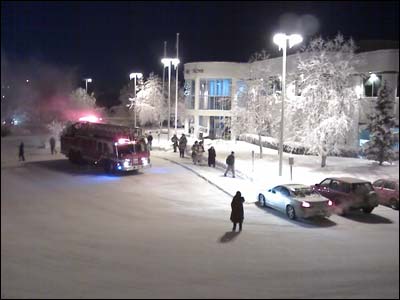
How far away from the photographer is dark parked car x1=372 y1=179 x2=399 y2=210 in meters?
8.08

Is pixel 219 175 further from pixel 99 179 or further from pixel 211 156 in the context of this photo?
pixel 99 179

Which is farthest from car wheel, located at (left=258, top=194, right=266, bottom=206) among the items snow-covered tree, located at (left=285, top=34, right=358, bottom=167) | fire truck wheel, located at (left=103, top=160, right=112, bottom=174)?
snow-covered tree, located at (left=285, top=34, right=358, bottom=167)

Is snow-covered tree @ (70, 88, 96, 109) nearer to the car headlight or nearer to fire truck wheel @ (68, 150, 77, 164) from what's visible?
fire truck wheel @ (68, 150, 77, 164)

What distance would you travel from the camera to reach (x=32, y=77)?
5488 millimetres

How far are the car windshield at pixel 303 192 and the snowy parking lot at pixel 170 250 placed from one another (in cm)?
73

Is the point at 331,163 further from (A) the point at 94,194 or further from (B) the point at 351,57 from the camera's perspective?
(A) the point at 94,194

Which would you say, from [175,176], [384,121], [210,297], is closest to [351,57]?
[384,121]

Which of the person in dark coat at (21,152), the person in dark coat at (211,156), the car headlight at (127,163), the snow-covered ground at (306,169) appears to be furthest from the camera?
the person in dark coat at (211,156)

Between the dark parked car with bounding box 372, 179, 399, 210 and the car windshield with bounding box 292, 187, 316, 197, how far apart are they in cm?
160

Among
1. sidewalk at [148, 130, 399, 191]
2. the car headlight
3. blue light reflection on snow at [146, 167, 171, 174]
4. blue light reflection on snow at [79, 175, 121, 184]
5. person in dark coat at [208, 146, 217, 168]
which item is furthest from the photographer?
person in dark coat at [208, 146, 217, 168]

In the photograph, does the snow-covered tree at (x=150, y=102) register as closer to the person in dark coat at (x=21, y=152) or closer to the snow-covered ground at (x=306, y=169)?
the snow-covered ground at (x=306, y=169)

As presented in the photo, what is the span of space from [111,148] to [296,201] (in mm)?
8558

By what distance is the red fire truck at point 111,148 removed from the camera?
17.3m

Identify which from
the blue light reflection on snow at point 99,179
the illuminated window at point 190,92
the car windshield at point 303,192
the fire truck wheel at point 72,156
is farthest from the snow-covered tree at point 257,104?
the car windshield at point 303,192
